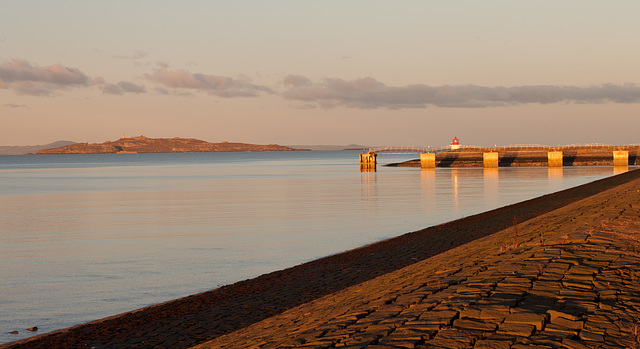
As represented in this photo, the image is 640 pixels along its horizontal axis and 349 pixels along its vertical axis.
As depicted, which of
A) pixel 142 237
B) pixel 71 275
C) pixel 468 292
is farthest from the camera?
pixel 142 237

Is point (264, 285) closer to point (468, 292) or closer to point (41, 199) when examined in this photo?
point (468, 292)

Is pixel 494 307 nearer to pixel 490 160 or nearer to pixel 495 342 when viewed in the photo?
pixel 495 342

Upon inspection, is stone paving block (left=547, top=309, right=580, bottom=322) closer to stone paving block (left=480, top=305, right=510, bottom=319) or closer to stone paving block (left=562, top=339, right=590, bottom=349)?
stone paving block (left=480, top=305, right=510, bottom=319)

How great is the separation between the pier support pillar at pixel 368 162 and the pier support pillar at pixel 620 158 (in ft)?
133

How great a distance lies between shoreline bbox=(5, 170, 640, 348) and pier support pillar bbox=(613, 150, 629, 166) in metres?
93.4

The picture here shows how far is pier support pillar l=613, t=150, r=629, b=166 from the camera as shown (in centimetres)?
10300

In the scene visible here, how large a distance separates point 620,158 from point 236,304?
10474 centimetres

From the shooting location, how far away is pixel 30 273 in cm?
1878

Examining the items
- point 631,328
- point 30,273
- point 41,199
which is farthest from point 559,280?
point 41,199

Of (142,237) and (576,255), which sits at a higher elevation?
(576,255)

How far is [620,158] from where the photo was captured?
4080 inches

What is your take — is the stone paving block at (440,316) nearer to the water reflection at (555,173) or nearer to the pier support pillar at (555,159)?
the water reflection at (555,173)

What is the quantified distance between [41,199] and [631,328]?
5182 centimetres

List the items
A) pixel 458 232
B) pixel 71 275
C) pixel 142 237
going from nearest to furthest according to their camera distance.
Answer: pixel 71 275 → pixel 458 232 → pixel 142 237
